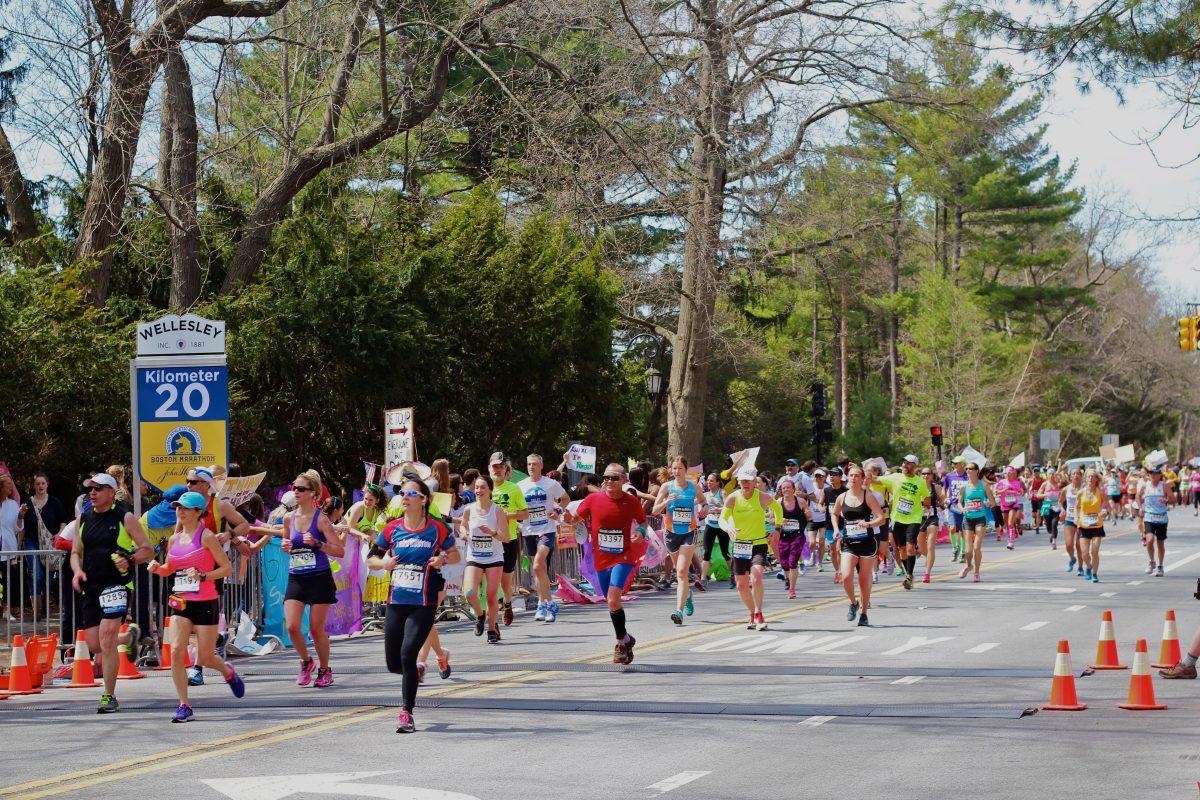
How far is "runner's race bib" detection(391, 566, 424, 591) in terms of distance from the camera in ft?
34.4

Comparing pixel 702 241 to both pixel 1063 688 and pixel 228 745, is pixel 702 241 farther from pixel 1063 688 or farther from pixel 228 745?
pixel 228 745

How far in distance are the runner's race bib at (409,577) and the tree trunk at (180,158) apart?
1232cm

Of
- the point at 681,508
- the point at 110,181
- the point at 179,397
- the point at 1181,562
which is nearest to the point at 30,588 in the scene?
the point at 179,397

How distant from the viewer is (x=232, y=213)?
25828mm

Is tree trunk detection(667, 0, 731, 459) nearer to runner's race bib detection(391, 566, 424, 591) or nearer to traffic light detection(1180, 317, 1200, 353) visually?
traffic light detection(1180, 317, 1200, 353)

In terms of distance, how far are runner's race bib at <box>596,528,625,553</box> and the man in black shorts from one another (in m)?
4.10

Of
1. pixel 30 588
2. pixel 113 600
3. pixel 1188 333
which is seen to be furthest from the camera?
pixel 1188 333

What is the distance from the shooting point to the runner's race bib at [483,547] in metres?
15.7

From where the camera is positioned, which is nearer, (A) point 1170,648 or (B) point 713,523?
Result: (A) point 1170,648

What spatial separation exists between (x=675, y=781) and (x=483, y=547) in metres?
7.76

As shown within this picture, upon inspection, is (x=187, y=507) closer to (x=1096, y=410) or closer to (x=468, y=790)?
(x=468, y=790)

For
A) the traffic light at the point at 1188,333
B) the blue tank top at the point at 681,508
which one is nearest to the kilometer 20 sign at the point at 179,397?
the blue tank top at the point at 681,508

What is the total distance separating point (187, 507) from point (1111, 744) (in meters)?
6.64

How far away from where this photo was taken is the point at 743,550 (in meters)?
16.8
